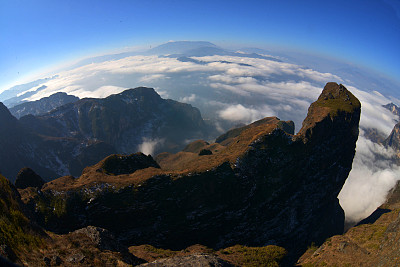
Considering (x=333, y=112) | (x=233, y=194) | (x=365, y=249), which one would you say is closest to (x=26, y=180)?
(x=233, y=194)

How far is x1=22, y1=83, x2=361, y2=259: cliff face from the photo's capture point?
4284 cm

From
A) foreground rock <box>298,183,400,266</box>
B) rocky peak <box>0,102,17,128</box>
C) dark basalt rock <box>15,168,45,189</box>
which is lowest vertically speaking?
foreground rock <box>298,183,400,266</box>

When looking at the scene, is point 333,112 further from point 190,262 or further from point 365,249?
point 190,262

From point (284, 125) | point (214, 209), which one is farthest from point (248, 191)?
point (284, 125)

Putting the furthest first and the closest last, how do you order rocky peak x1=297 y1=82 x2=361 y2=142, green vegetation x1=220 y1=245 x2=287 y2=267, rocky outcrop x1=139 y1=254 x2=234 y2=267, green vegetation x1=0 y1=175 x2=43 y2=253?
rocky peak x1=297 y1=82 x2=361 y2=142 < green vegetation x1=220 y1=245 x2=287 y2=267 < rocky outcrop x1=139 y1=254 x2=234 y2=267 < green vegetation x1=0 y1=175 x2=43 y2=253

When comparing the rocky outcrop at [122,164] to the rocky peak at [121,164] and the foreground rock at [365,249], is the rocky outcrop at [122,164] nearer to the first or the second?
the rocky peak at [121,164]

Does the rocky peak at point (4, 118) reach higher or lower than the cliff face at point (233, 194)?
higher

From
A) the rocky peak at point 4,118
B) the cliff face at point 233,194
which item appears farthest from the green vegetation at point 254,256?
the rocky peak at point 4,118

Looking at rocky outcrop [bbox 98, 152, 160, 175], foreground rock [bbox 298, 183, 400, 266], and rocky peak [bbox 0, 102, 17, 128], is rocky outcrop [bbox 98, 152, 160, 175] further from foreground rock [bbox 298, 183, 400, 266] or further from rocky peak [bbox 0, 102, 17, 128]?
rocky peak [bbox 0, 102, 17, 128]

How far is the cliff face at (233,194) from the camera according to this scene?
141ft

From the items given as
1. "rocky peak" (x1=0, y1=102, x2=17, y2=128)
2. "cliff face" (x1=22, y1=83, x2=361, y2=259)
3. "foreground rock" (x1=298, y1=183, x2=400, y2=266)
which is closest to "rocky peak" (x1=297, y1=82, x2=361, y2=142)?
"cliff face" (x1=22, y1=83, x2=361, y2=259)

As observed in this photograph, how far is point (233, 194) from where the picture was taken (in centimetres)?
5078

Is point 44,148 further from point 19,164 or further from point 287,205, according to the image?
point 287,205

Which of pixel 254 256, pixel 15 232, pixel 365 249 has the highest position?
pixel 15 232
